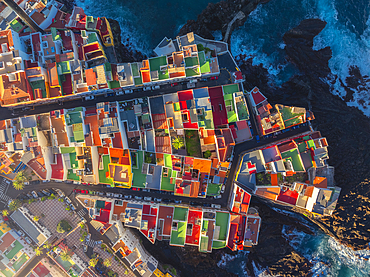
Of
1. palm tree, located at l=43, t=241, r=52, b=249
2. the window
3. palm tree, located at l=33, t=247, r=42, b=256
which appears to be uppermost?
the window

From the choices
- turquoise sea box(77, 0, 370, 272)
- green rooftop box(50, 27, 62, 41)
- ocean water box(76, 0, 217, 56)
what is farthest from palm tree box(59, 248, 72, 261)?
ocean water box(76, 0, 217, 56)

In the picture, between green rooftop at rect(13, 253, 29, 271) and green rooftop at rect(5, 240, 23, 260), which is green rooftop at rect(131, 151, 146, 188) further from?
green rooftop at rect(13, 253, 29, 271)

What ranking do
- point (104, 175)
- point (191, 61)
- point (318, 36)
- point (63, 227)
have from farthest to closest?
point (318, 36) → point (63, 227) → point (104, 175) → point (191, 61)

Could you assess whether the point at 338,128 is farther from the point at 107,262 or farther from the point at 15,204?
the point at 15,204

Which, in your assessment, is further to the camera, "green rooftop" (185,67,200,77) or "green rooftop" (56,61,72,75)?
"green rooftop" (185,67,200,77)

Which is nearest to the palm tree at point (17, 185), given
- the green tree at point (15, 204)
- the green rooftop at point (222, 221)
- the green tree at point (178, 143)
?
the green tree at point (15, 204)

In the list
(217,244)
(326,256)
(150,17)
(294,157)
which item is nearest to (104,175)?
(217,244)
